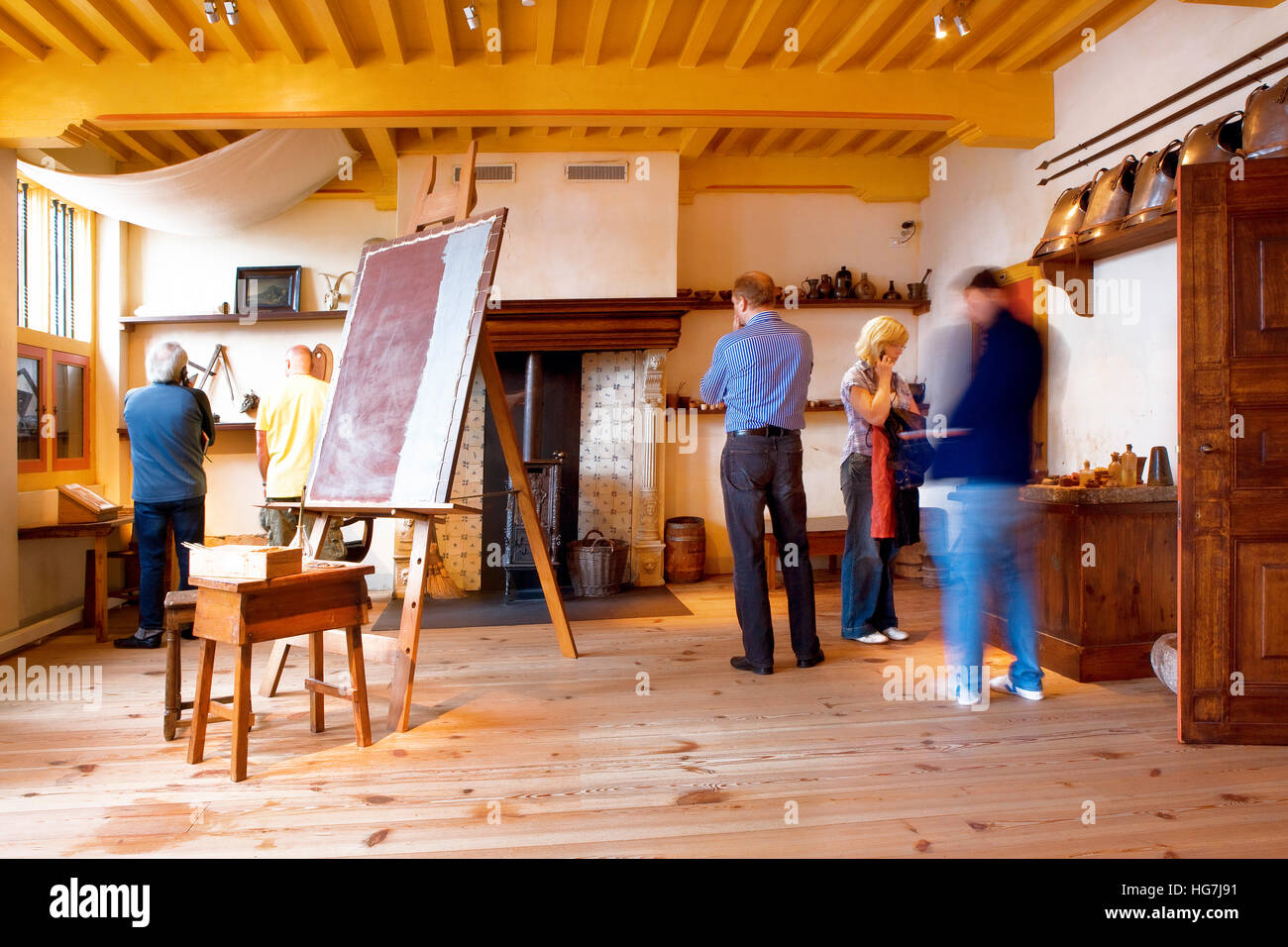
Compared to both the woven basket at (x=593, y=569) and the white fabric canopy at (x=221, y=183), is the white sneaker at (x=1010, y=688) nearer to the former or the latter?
the woven basket at (x=593, y=569)

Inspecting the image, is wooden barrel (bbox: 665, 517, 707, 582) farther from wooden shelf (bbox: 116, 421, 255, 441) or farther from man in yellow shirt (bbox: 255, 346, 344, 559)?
wooden shelf (bbox: 116, 421, 255, 441)

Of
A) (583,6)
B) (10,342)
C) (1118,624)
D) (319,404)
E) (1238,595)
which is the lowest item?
(1118,624)

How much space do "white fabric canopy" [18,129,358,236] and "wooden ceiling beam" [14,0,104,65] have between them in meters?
0.67

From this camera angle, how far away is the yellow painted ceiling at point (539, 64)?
14.7 ft

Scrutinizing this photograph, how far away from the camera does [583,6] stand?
182 inches

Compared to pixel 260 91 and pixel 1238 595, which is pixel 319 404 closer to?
pixel 260 91

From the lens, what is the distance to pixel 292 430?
4.64 metres

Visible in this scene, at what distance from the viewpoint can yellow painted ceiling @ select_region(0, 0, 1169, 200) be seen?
14.7 feet

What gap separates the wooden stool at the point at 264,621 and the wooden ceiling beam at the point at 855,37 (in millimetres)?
3819

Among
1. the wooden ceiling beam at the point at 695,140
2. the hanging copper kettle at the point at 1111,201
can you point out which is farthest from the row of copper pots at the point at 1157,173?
the wooden ceiling beam at the point at 695,140

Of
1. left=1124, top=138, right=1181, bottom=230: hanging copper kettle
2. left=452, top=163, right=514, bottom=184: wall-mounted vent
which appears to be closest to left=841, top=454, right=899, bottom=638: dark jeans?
left=1124, top=138, right=1181, bottom=230: hanging copper kettle

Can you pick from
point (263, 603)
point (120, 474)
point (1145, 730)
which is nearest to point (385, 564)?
point (120, 474)
